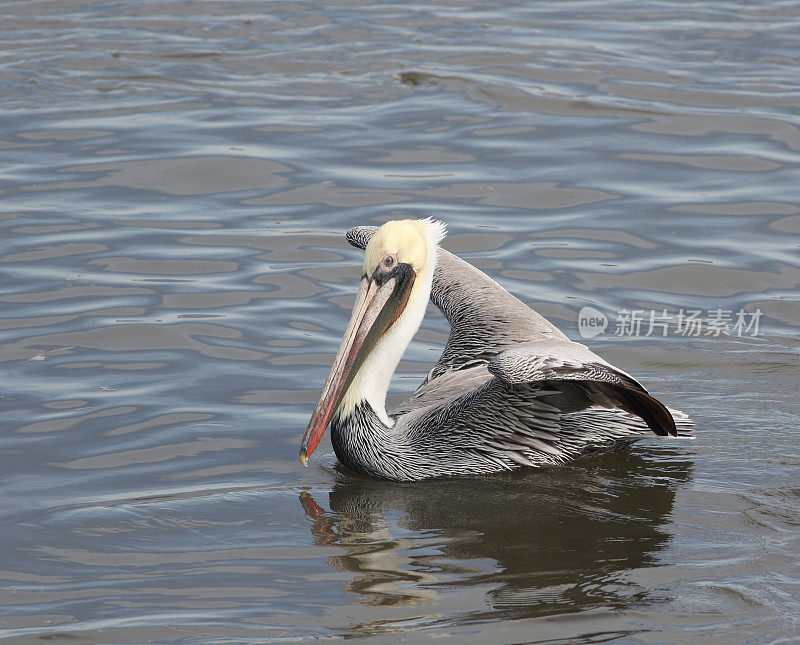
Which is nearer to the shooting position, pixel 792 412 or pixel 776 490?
pixel 776 490

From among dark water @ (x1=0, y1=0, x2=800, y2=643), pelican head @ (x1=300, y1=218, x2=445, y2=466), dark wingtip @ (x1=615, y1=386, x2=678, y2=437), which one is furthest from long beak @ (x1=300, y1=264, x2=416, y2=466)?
dark wingtip @ (x1=615, y1=386, x2=678, y2=437)

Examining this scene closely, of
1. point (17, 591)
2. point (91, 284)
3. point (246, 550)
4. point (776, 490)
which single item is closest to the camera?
point (17, 591)

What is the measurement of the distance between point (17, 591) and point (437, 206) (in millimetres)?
4773

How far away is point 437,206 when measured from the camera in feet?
27.8

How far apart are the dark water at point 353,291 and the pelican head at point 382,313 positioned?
37 cm

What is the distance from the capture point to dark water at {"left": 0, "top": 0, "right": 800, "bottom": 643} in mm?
4250

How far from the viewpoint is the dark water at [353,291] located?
425 centimetres

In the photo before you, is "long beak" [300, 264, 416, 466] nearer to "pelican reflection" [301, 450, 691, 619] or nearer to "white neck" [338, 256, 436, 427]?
"white neck" [338, 256, 436, 427]

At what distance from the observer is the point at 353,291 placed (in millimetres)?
7250

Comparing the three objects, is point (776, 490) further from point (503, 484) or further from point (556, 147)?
point (556, 147)

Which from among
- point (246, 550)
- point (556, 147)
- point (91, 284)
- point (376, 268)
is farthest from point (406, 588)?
point (556, 147)
